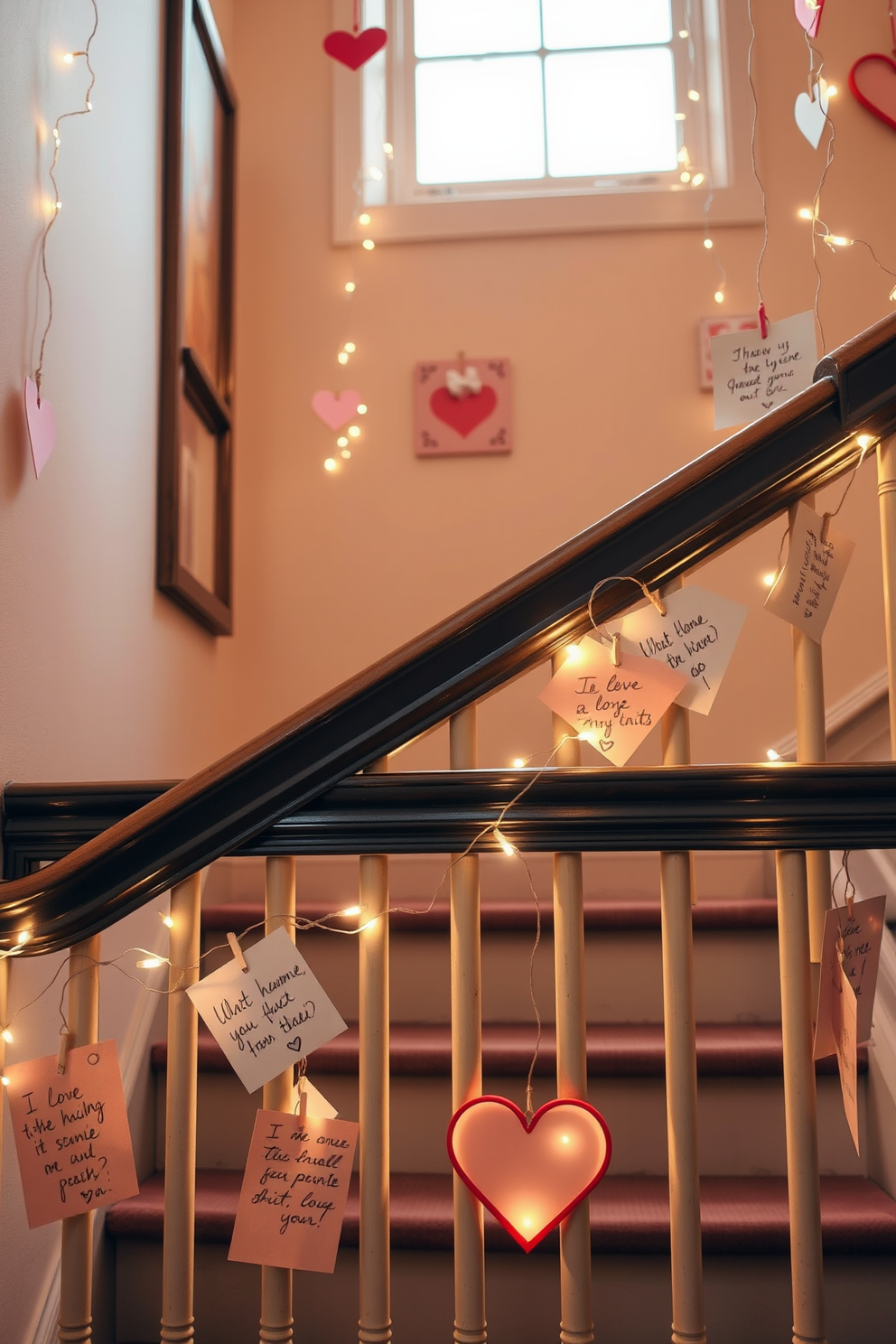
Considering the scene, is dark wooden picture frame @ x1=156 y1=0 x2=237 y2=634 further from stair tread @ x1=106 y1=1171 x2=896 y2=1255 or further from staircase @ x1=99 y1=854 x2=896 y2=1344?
stair tread @ x1=106 y1=1171 x2=896 y2=1255

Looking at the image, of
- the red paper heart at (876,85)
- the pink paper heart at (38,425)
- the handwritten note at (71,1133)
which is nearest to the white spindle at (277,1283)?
the handwritten note at (71,1133)

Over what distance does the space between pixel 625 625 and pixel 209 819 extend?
17.3 inches

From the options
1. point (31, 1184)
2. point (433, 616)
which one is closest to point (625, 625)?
point (31, 1184)

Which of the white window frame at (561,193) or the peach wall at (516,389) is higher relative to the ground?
the white window frame at (561,193)

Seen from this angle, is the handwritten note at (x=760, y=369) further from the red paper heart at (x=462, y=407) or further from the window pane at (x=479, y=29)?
the window pane at (x=479, y=29)

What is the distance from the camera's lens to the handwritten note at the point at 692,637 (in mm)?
1014

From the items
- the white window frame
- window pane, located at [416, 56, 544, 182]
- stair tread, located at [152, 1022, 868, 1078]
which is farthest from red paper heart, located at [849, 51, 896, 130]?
stair tread, located at [152, 1022, 868, 1078]

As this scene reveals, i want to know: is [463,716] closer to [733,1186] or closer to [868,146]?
[733,1186]

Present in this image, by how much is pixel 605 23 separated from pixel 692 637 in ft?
9.20

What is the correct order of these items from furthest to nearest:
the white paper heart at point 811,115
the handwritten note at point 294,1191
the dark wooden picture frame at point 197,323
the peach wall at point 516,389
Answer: the peach wall at point 516,389 < the dark wooden picture frame at point 197,323 < the white paper heart at point 811,115 < the handwritten note at point 294,1191

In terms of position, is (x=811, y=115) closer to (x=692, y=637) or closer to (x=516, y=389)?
(x=692, y=637)

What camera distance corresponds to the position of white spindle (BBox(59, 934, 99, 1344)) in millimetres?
1011

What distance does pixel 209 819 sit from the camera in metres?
1.03

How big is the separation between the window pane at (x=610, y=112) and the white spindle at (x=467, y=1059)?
102 inches
